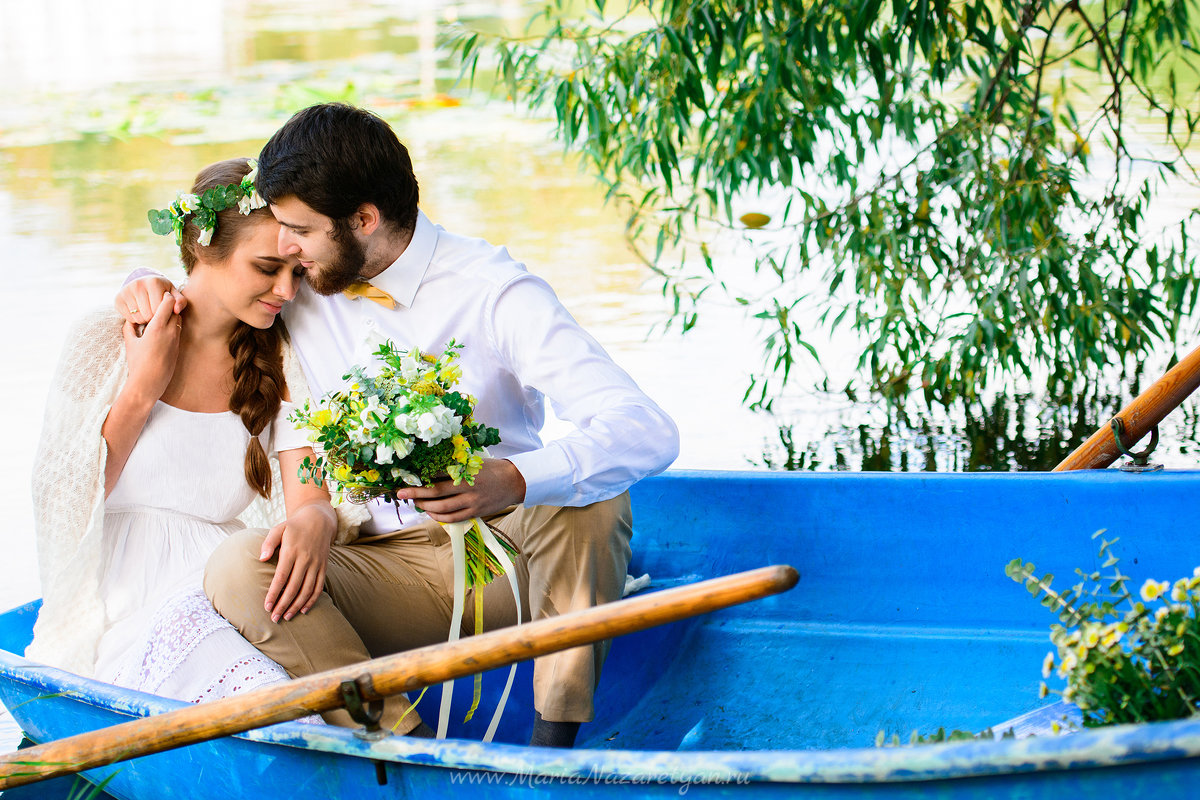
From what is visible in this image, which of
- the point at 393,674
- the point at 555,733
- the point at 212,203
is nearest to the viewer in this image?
the point at 393,674

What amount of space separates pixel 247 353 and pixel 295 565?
0.48 metres

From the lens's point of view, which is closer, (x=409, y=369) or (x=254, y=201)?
(x=409, y=369)

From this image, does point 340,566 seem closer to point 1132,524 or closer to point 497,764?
point 497,764

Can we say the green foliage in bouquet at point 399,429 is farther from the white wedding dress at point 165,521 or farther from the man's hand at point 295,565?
the white wedding dress at point 165,521

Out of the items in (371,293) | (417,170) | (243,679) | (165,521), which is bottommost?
(417,170)

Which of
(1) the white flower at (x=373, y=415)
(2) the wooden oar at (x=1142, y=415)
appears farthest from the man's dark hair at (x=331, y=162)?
(2) the wooden oar at (x=1142, y=415)

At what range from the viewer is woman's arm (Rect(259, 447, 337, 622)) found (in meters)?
2.40

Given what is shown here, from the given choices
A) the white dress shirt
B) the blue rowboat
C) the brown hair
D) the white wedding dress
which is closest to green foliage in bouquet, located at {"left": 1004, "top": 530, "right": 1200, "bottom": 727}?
the blue rowboat

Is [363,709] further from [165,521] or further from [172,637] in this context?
[165,521]

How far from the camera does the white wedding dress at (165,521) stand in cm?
249

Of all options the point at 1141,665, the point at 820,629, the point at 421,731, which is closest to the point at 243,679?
the point at 421,731

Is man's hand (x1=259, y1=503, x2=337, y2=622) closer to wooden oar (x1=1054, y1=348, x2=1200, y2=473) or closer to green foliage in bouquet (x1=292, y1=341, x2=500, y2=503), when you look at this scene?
green foliage in bouquet (x1=292, y1=341, x2=500, y2=503)

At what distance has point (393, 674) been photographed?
6.31 feet

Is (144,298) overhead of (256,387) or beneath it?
overhead
